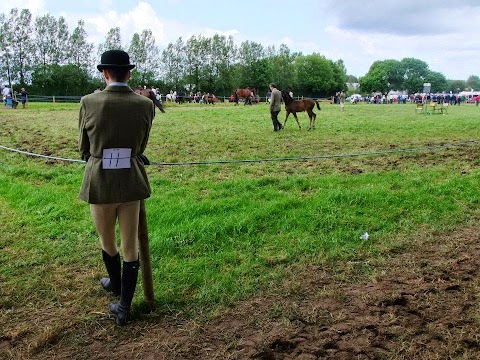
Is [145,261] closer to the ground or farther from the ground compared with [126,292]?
farther from the ground

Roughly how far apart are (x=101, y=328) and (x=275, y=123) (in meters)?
13.2

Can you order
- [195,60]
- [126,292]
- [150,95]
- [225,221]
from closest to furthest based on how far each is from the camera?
[126,292] < [225,221] < [150,95] < [195,60]

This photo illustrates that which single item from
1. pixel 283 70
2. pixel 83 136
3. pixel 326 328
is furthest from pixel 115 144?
pixel 283 70

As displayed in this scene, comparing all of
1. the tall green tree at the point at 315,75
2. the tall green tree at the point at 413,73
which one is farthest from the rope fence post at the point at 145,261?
the tall green tree at the point at 413,73

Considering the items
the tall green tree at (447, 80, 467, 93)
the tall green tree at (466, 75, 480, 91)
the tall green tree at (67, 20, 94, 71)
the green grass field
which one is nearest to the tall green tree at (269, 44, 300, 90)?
the tall green tree at (67, 20, 94, 71)

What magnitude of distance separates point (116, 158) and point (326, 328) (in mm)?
1928

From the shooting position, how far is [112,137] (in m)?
3.00

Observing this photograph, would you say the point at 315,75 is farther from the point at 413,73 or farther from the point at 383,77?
Result: the point at 413,73

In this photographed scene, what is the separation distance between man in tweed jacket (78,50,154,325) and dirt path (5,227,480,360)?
0.83 metres

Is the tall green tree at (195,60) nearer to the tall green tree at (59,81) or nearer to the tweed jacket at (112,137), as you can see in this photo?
the tall green tree at (59,81)

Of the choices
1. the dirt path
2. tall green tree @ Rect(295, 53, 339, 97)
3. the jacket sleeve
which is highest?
tall green tree @ Rect(295, 53, 339, 97)

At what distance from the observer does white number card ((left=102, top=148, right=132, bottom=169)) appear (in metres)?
3.02

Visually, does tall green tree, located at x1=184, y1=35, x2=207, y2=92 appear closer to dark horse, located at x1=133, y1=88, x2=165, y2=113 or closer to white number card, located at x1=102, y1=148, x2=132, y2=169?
dark horse, located at x1=133, y1=88, x2=165, y2=113

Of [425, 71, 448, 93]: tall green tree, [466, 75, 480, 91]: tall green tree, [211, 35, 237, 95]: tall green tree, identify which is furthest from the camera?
[466, 75, 480, 91]: tall green tree
